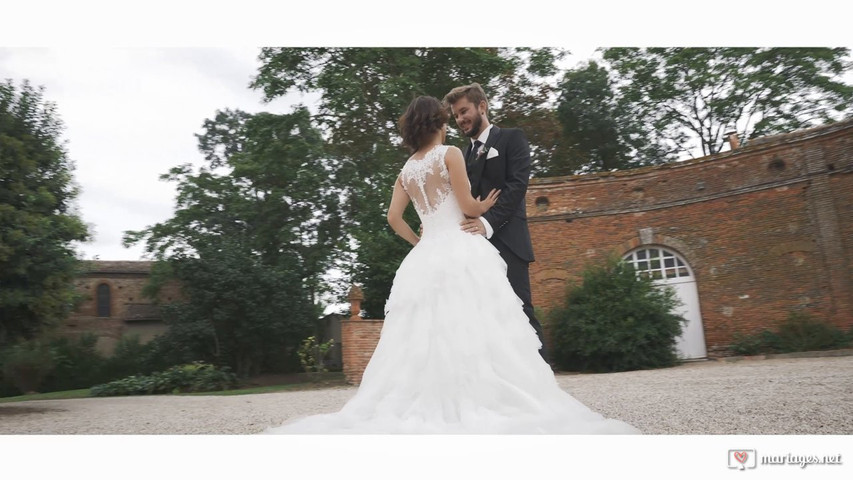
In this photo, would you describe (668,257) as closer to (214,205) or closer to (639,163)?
(639,163)

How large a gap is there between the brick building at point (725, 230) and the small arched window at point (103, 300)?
10175mm

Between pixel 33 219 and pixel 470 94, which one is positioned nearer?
pixel 470 94

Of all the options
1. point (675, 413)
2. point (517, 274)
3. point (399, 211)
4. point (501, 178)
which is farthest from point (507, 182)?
point (675, 413)

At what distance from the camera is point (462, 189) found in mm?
3002

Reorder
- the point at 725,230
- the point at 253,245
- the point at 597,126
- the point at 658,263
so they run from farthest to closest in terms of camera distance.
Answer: the point at 597,126
the point at 253,245
the point at 658,263
the point at 725,230

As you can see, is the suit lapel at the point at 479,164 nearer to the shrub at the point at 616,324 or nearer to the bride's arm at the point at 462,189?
the bride's arm at the point at 462,189

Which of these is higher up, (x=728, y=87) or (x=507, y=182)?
(x=728, y=87)

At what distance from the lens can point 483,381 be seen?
289cm

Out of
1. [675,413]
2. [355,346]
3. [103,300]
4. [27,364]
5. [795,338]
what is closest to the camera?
[675,413]

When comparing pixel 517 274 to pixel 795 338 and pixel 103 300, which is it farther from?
pixel 103 300

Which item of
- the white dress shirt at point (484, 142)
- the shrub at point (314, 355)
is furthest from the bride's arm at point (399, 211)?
the shrub at point (314, 355)

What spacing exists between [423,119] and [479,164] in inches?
16.2

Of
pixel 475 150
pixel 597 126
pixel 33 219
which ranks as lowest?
pixel 475 150

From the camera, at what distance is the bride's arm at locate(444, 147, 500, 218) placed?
297 centimetres
